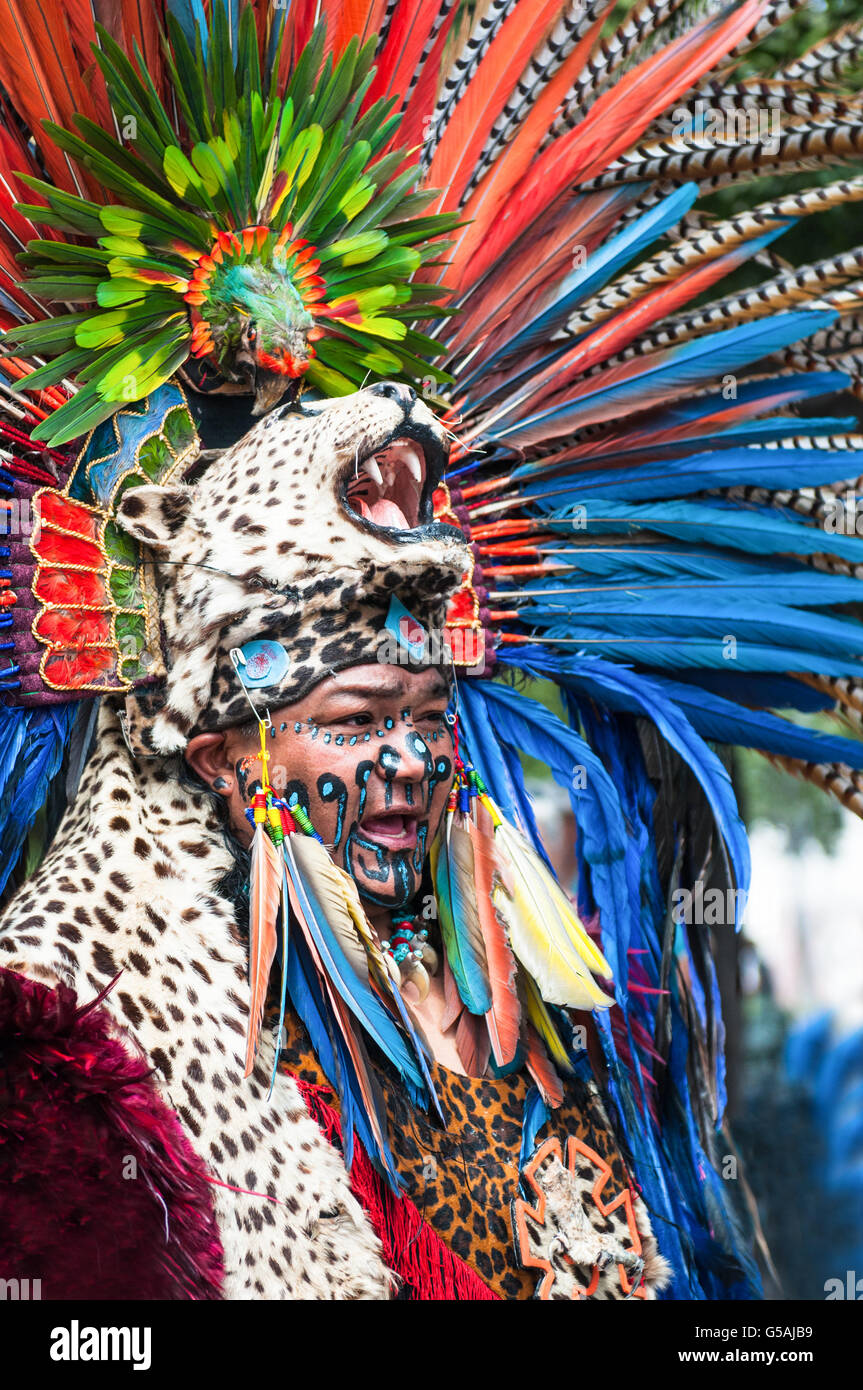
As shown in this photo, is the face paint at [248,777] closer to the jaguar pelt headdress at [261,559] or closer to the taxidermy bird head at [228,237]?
the jaguar pelt headdress at [261,559]

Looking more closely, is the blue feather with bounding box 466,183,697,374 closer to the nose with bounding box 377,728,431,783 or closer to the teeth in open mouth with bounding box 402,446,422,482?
the teeth in open mouth with bounding box 402,446,422,482

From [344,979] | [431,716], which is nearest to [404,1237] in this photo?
[344,979]

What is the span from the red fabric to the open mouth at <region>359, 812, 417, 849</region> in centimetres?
Result: 60

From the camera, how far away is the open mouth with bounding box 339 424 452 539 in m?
2.57

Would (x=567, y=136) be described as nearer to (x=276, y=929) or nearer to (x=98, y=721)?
(x=98, y=721)

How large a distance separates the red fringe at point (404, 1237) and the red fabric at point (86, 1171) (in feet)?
0.94

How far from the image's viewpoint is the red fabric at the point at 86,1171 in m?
2.11

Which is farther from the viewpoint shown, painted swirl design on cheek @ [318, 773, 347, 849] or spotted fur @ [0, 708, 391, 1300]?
painted swirl design on cheek @ [318, 773, 347, 849]

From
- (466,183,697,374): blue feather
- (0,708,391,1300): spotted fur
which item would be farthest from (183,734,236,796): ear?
(466,183,697,374): blue feather

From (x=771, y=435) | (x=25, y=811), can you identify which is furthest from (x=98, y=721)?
(x=771, y=435)

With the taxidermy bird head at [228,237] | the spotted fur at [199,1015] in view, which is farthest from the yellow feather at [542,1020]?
the taxidermy bird head at [228,237]

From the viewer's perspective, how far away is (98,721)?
8.68 ft
